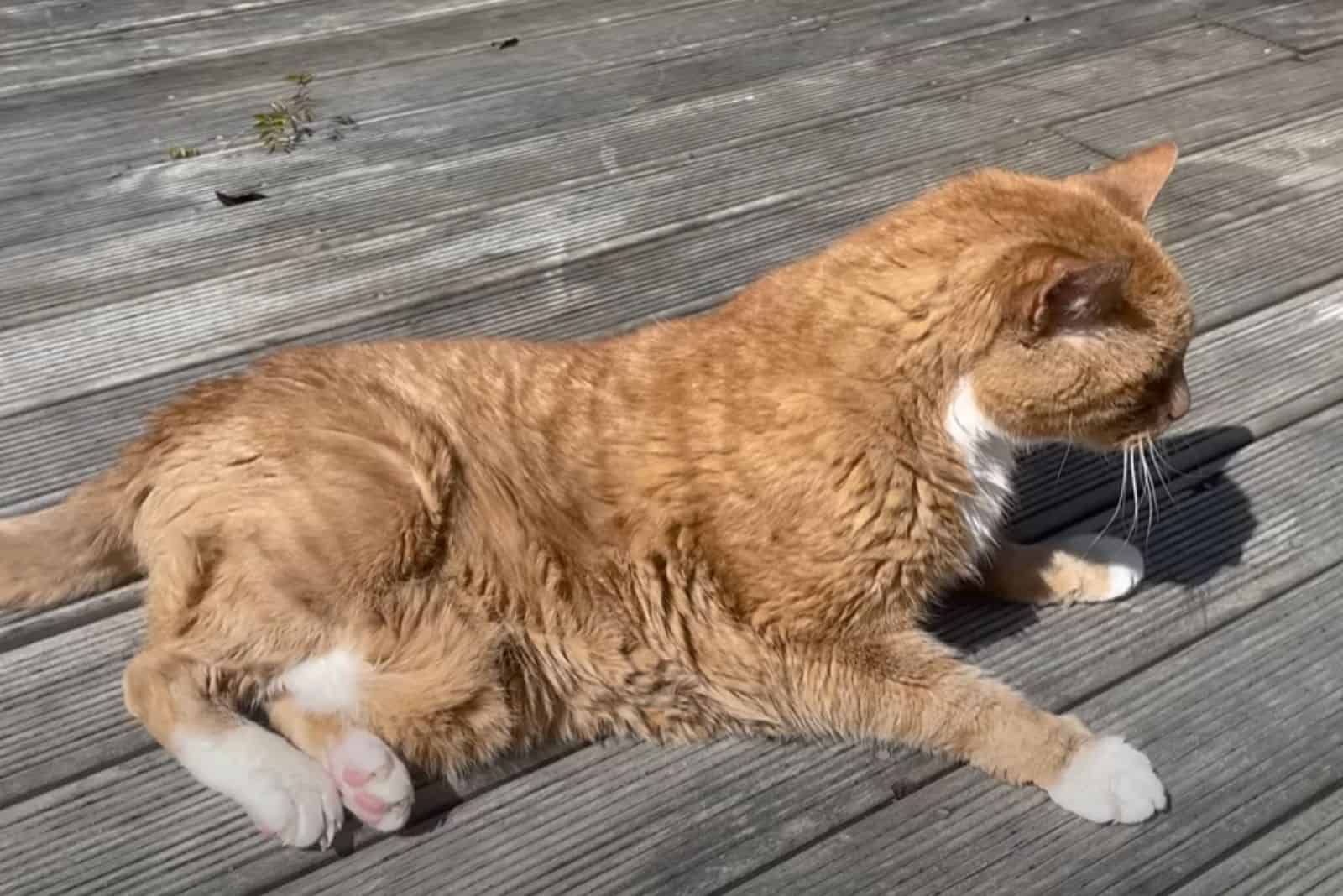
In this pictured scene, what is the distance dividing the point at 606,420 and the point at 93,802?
0.90 metres

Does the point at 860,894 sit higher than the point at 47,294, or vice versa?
the point at 47,294

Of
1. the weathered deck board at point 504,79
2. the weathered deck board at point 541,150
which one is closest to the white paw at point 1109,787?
the weathered deck board at point 541,150

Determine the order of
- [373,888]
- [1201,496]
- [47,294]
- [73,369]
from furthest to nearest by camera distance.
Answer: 1. [47,294]
2. [73,369]
3. [1201,496]
4. [373,888]

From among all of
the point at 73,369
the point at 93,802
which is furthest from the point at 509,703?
the point at 73,369

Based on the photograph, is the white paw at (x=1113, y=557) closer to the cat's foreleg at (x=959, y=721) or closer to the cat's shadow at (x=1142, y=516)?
the cat's shadow at (x=1142, y=516)

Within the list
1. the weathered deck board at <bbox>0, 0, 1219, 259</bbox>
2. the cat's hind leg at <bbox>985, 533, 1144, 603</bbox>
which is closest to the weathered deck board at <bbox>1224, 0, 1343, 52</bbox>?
the weathered deck board at <bbox>0, 0, 1219, 259</bbox>

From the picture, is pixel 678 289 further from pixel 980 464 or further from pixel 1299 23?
pixel 1299 23

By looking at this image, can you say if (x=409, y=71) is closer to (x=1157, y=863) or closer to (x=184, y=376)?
(x=184, y=376)

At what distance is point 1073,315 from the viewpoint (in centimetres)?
175

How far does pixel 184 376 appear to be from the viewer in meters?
2.51

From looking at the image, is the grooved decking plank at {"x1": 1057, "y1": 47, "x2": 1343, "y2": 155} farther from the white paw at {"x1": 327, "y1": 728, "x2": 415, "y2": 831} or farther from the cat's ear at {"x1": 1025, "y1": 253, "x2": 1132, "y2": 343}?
the white paw at {"x1": 327, "y1": 728, "x2": 415, "y2": 831}

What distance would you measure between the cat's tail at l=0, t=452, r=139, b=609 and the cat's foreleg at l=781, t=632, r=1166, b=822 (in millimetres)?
1038

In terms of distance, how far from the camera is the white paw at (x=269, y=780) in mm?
1630

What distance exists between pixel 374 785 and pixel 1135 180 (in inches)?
60.9
